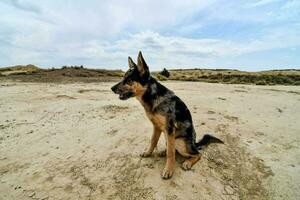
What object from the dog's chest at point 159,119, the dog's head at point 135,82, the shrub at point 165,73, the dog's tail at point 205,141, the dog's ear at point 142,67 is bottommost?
the shrub at point 165,73

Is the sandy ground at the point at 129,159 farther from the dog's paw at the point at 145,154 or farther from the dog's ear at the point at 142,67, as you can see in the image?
the dog's ear at the point at 142,67

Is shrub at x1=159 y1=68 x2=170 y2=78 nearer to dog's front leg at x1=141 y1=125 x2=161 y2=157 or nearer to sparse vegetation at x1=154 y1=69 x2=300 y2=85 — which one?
sparse vegetation at x1=154 y1=69 x2=300 y2=85

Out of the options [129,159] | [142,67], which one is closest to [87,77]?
[129,159]

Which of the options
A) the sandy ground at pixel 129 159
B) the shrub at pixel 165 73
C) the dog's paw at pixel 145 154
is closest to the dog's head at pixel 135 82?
the dog's paw at pixel 145 154

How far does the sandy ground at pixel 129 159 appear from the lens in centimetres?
522

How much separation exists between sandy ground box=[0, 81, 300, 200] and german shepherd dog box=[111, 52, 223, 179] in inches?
22.4

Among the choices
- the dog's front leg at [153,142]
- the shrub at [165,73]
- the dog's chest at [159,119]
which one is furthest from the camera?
the shrub at [165,73]

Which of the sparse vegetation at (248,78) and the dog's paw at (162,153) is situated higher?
the dog's paw at (162,153)

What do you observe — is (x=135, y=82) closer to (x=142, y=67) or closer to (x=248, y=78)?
(x=142, y=67)

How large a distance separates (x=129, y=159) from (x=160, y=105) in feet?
5.82

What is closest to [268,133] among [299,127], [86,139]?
[299,127]

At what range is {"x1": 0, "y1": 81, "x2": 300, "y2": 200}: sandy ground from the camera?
5223 mm

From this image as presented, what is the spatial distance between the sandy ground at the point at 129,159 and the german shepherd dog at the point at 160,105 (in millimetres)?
569

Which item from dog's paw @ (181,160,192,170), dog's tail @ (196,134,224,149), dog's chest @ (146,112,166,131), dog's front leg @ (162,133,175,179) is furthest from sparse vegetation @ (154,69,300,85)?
dog's chest @ (146,112,166,131)
